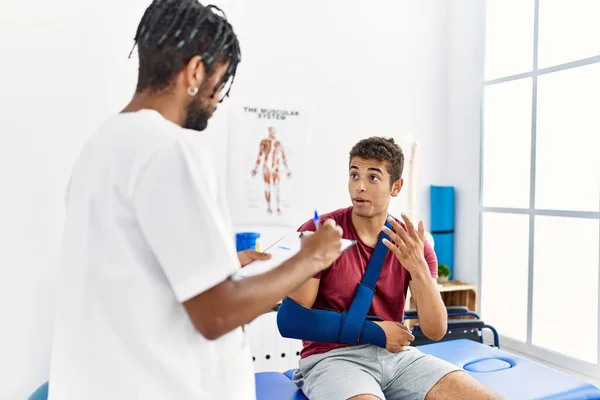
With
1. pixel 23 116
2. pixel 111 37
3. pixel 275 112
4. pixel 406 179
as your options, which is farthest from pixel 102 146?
pixel 406 179

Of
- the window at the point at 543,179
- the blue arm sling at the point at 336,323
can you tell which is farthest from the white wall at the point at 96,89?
A: the blue arm sling at the point at 336,323

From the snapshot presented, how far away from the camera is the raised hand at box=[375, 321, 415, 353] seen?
5.70ft

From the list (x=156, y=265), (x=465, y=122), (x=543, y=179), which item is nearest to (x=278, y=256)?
(x=156, y=265)

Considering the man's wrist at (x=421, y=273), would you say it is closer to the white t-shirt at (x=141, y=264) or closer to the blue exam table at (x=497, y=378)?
the blue exam table at (x=497, y=378)

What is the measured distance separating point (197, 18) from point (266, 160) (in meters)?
2.01

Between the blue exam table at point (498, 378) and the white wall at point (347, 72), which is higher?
the white wall at point (347, 72)

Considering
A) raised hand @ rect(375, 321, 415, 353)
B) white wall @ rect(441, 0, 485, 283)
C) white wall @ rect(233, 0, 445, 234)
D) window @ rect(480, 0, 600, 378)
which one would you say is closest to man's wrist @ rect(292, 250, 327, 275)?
raised hand @ rect(375, 321, 415, 353)

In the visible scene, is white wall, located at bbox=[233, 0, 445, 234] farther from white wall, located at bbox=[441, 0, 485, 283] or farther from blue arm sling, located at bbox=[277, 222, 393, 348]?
blue arm sling, located at bbox=[277, 222, 393, 348]

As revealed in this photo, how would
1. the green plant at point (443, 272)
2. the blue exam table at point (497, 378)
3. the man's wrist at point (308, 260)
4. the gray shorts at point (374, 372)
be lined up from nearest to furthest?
the man's wrist at point (308, 260) < the gray shorts at point (374, 372) < the blue exam table at point (497, 378) < the green plant at point (443, 272)

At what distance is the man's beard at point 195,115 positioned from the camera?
0.92m

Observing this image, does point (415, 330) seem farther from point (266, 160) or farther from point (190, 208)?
point (190, 208)

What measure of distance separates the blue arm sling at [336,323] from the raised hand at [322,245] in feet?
2.78

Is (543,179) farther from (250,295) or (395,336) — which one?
(250,295)

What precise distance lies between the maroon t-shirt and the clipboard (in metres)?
0.56
